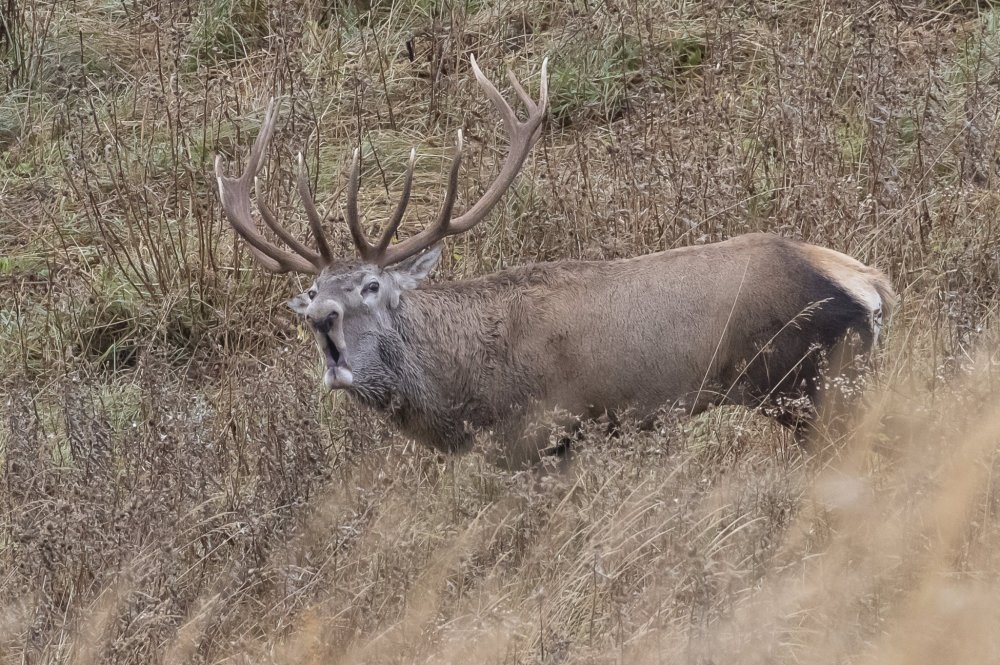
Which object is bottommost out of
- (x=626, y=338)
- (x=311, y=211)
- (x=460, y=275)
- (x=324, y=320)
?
(x=460, y=275)

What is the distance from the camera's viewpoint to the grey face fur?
5176 millimetres

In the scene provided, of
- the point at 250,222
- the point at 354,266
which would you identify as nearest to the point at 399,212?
the point at 354,266

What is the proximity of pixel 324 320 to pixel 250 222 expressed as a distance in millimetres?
684

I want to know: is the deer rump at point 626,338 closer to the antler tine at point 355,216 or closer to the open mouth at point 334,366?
the open mouth at point 334,366

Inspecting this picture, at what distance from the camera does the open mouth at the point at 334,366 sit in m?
5.12

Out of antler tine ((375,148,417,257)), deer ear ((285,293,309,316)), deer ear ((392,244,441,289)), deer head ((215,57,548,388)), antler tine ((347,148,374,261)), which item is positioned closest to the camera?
antler tine ((347,148,374,261))

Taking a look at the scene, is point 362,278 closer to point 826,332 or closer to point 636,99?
point 826,332

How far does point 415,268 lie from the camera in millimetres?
5480

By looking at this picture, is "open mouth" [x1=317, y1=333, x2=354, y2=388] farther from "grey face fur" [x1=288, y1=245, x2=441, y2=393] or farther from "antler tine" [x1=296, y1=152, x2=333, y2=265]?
"antler tine" [x1=296, y1=152, x2=333, y2=265]

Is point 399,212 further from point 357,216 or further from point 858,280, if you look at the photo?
point 858,280

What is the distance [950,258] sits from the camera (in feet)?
20.0

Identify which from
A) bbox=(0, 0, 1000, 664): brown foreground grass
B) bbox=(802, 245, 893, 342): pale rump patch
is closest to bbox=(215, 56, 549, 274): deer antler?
bbox=(0, 0, 1000, 664): brown foreground grass

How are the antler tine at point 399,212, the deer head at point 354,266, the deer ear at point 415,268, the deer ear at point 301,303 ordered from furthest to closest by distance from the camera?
the deer ear at point 415,268 → the deer ear at point 301,303 → the deer head at point 354,266 → the antler tine at point 399,212

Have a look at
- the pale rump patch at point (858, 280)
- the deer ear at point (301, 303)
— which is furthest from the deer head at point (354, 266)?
the pale rump patch at point (858, 280)
